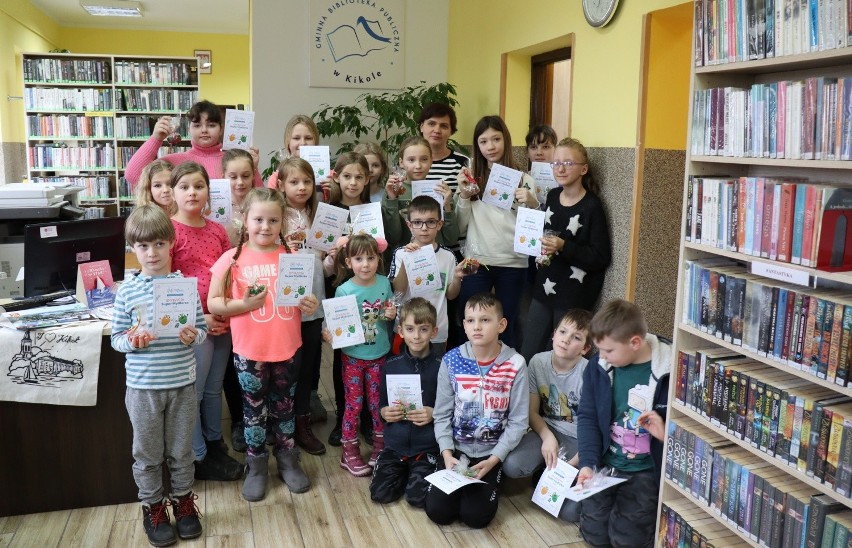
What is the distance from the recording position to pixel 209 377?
300 centimetres

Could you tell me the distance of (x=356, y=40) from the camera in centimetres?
535

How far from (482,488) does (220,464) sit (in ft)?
3.66

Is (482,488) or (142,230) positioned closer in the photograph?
(142,230)

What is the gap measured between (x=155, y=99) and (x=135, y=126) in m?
0.42

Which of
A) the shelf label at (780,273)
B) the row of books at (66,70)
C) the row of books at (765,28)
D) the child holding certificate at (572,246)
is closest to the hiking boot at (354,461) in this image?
the child holding certificate at (572,246)

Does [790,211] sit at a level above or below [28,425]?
above

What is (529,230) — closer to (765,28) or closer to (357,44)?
(765,28)

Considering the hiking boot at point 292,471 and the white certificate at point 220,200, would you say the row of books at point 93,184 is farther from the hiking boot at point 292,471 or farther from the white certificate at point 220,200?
the hiking boot at point 292,471

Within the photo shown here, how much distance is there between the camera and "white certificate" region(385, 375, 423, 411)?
9.40ft

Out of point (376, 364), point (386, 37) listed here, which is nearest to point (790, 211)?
point (376, 364)

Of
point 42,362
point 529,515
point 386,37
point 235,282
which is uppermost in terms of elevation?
point 386,37

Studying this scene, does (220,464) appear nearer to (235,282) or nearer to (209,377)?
(209,377)

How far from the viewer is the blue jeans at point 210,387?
2.89m

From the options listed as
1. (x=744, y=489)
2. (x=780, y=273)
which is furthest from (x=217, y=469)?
(x=780, y=273)
